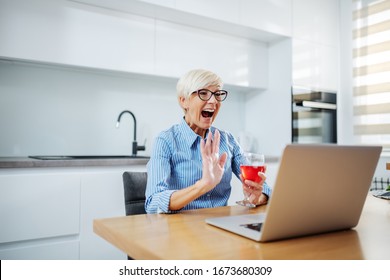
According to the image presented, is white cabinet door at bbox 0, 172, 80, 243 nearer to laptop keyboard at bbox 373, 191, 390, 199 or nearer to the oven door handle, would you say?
laptop keyboard at bbox 373, 191, 390, 199

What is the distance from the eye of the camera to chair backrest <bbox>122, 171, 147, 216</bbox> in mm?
1386

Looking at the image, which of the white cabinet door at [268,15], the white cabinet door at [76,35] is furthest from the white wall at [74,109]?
the white cabinet door at [268,15]

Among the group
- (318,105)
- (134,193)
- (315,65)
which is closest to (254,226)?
(134,193)

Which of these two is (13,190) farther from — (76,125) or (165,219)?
(165,219)

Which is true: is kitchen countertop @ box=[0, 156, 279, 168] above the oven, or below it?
below

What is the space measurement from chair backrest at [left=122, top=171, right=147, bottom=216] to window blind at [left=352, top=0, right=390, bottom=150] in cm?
271

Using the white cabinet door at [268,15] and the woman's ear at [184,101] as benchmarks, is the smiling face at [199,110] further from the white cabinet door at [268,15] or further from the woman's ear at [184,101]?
the white cabinet door at [268,15]

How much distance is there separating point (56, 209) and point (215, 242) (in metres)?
1.57

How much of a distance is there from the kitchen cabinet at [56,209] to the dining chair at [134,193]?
838 mm

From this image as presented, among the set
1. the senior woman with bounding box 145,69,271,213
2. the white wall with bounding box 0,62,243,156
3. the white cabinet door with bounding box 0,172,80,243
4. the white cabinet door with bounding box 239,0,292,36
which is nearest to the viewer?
the senior woman with bounding box 145,69,271,213

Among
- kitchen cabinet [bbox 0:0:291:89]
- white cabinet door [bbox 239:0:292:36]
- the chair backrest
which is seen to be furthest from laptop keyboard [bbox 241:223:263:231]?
white cabinet door [bbox 239:0:292:36]

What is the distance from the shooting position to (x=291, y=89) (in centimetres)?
336

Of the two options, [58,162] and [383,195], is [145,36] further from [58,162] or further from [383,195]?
[383,195]
